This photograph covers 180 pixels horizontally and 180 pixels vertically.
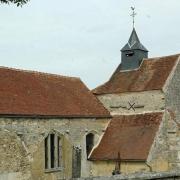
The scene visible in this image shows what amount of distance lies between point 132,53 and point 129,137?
24.6ft

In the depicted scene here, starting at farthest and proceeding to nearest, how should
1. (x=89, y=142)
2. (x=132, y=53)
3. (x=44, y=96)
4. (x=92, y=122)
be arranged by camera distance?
(x=132, y=53) < (x=89, y=142) < (x=92, y=122) < (x=44, y=96)

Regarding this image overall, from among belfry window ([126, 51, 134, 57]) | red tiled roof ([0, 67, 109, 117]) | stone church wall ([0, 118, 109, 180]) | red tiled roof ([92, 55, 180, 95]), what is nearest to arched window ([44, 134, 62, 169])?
stone church wall ([0, 118, 109, 180])

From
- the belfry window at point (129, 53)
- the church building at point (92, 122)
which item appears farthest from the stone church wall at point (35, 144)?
the belfry window at point (129, 53)

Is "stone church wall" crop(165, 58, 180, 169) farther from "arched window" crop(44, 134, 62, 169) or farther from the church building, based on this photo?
"arched window" crop(44, 134, 62, 169)

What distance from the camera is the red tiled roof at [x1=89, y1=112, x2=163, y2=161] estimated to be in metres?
24.9

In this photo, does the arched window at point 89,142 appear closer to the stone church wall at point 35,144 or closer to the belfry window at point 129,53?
the stone church wall at point 35,144

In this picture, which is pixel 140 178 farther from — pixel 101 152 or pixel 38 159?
pixel 101 152

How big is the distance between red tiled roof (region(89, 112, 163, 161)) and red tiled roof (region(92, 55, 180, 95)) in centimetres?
199

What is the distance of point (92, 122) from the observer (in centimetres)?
2748

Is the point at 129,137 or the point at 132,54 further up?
the point at 132,54

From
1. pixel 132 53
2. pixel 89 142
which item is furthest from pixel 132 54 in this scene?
pixel 89 142

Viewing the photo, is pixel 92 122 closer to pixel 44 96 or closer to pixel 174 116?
pixel 44 96

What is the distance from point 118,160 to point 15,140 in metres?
6.59

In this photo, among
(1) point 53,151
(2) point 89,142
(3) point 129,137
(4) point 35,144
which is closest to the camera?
(4) point 35,144
